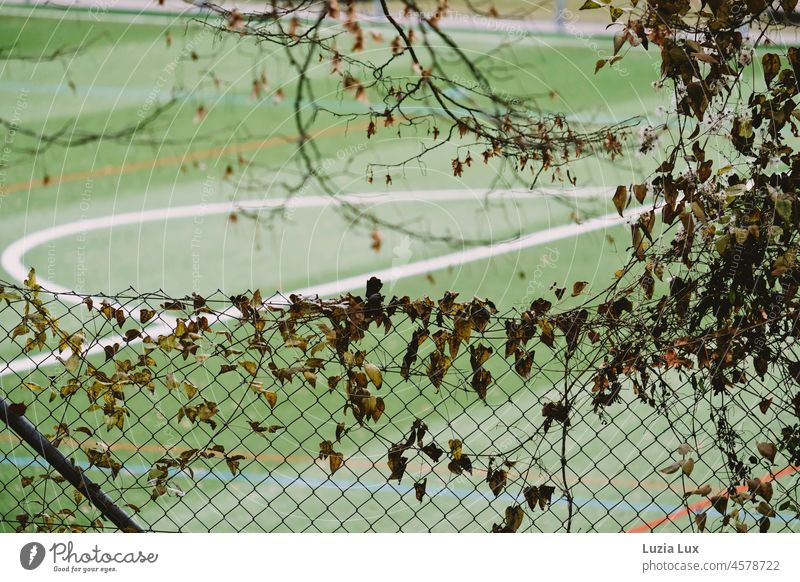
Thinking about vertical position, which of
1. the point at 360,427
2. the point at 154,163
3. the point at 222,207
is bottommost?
the point at 360,427

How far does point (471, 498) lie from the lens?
11.8ft

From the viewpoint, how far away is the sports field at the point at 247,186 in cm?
329

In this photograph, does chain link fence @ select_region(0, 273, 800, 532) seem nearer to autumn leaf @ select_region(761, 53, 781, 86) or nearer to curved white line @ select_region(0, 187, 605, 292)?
curved white line @ select_region(0, 187, 605, 292)

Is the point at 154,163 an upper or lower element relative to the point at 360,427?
upper

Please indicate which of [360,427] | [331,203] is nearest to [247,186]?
[331,203]

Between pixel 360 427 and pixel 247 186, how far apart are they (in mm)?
1033

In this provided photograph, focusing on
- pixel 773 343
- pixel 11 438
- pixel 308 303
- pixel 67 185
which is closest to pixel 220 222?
pixel 67 185

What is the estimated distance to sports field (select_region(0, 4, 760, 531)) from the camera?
329 cm

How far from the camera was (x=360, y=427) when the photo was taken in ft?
11.6

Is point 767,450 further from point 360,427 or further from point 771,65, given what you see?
point 360,427

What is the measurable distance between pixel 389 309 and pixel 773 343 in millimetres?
1261

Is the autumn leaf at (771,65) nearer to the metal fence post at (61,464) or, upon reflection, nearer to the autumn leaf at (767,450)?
the autumn leaf at (767,450)
